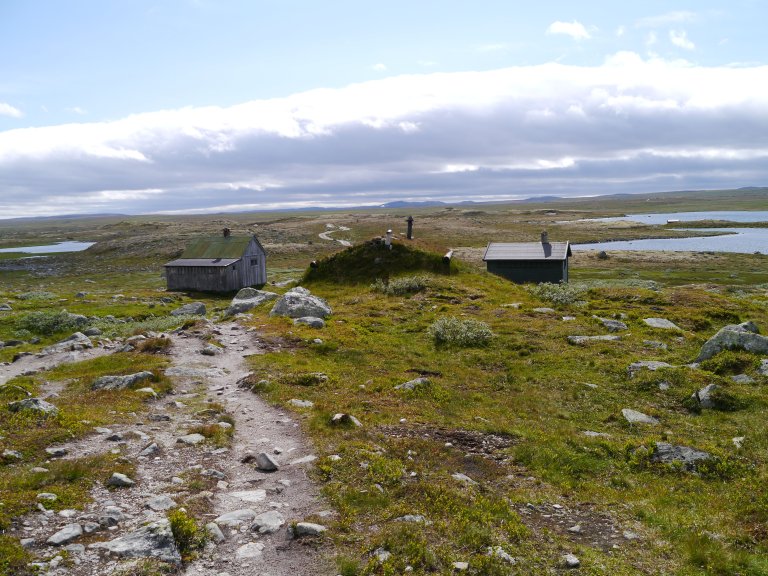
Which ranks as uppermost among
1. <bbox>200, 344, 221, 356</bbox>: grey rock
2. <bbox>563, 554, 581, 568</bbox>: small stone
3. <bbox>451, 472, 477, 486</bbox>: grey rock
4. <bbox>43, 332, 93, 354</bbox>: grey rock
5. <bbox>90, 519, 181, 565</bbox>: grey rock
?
<bbox>90, 519, 181, 565</bbox>: grey rock

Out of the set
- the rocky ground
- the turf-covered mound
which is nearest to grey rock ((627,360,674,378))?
the rocky ground

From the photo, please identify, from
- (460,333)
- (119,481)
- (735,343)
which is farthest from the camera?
(460,333)

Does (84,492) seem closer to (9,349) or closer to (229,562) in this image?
(229,562)

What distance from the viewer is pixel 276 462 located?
1166 cm

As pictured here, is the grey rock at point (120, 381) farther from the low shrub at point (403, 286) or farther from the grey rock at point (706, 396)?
the low shrub at point (403, 286)

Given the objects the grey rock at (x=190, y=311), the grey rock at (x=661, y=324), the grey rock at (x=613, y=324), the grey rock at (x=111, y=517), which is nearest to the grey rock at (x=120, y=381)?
the grey rock at (x=111, y=517)

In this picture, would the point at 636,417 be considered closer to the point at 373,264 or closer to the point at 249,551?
the point at 249,551

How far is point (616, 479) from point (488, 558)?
15.6 feet

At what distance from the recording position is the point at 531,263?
4816 cm

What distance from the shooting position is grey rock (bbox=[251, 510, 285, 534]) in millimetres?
8727

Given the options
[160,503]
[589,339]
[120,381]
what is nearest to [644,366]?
[589,339]

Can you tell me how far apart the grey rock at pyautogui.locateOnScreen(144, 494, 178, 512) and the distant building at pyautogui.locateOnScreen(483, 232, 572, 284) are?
136 feet

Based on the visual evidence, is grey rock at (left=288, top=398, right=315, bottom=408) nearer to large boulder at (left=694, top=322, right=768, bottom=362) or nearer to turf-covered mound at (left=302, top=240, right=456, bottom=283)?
large boulder at (left=694, top=322, right=768, bottom=362)

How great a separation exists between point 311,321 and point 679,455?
20.0 m
